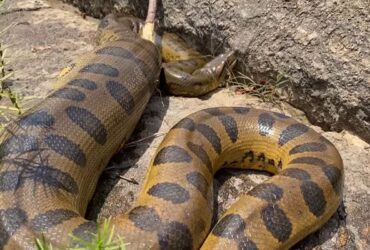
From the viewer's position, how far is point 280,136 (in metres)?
5.90

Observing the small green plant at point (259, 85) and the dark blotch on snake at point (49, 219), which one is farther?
the small green plant at point (259, 85)

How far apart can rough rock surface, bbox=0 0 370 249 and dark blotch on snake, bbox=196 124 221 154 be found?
0.33m

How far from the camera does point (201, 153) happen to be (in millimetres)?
5457

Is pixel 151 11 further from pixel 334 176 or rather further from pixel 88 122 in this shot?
pixel 334 176

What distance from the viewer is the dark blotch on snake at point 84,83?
582cm

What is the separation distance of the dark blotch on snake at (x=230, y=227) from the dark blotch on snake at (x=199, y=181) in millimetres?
316

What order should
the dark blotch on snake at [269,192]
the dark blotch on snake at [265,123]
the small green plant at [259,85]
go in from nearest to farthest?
the dark blotch on snake at [269,192] < the dark blotch on snake at [265,123] < the small green plant at [259,85]

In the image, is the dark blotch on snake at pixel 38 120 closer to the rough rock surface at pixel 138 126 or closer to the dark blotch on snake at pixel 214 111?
the rough rock surface at pixel 138 126

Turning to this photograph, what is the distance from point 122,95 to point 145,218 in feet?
5.63

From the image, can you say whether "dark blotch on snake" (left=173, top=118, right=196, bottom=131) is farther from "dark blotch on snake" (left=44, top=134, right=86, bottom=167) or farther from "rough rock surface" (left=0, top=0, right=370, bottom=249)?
"dark blotch on snake" (left=44, top=134, right=86, bottom=167)

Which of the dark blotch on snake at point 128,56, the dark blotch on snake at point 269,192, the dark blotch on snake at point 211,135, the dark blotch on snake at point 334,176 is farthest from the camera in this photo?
the dark blotch on snake at point 128,56

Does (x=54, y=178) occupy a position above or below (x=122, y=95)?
below

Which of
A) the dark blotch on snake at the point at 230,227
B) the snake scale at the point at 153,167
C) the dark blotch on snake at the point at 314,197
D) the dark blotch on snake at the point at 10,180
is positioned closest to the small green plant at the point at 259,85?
the snake scale at the point at 153,167

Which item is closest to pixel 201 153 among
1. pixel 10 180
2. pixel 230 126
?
pixel 230 126
